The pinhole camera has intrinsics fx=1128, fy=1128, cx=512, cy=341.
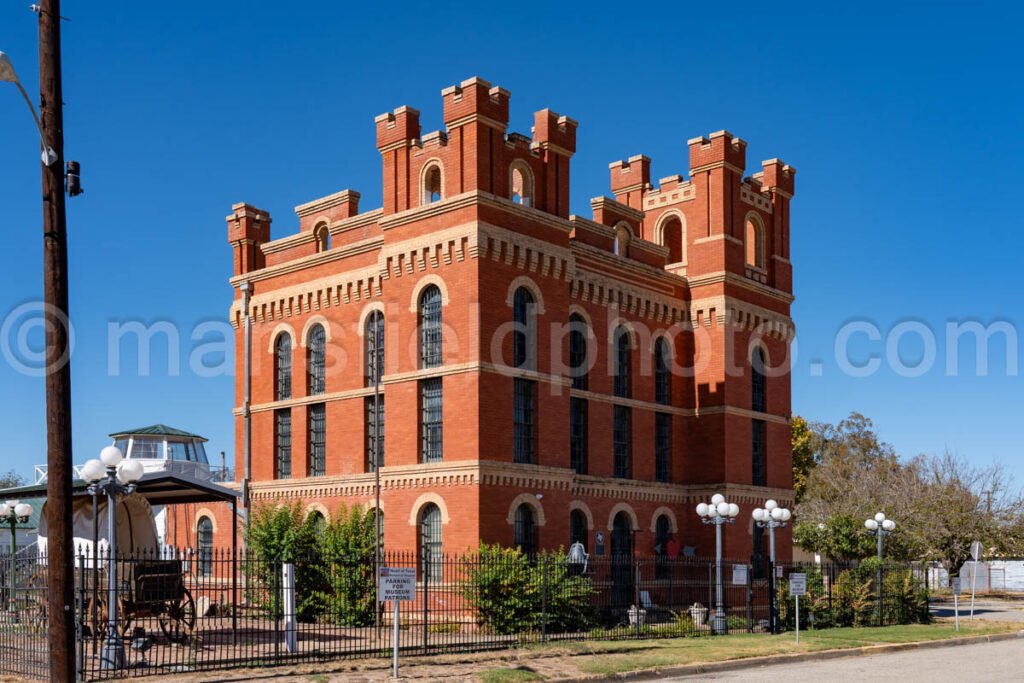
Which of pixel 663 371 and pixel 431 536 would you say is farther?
pixel 663 371

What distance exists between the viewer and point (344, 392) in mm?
34656

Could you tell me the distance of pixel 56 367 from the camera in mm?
15484

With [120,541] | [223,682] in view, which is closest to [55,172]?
[223,682]

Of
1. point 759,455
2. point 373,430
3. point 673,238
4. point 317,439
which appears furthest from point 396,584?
point 673,238

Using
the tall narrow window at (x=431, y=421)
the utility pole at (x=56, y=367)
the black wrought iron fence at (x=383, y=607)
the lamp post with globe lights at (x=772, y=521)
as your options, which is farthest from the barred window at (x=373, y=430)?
the utility pole at (x=56, y=367)

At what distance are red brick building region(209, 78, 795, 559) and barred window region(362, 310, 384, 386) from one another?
3.6 inches

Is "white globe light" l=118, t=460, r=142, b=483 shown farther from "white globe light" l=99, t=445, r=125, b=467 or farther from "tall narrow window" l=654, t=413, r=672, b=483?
"tall narrow window" l=654, t=413, r=672, b=483

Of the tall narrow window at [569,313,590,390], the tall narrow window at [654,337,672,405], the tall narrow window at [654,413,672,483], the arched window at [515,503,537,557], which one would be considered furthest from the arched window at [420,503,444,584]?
the tall narrow window at [654,337,672,405]

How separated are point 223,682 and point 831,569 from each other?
20.5 meters

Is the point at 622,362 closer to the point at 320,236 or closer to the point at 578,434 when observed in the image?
the point at 578,434

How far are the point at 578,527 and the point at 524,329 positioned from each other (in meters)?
6.54

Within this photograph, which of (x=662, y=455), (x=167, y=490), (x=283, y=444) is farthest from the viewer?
(x=662, y=455)

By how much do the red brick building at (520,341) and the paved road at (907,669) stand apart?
9.35 metres

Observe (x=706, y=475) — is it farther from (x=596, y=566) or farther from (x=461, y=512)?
(x=461, y=512)
